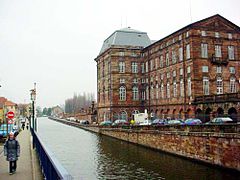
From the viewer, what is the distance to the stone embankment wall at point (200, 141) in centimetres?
1975

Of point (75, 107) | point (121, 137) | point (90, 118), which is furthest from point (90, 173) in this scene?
point (75, 107)

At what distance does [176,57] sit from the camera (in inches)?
1919

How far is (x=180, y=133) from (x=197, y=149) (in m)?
3.22

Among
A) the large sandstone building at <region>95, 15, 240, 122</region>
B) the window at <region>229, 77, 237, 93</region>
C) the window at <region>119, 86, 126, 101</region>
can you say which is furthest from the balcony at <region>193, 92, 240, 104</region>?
the window at <region>119, 86, 126, 101</region>

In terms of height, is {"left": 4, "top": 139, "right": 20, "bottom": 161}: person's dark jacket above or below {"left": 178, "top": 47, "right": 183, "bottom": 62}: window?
below

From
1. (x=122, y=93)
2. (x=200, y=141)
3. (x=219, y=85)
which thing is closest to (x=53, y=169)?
(x=200, y=141)

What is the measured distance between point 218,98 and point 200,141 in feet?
51.6

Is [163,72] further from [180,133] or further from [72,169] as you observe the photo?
[72,169]

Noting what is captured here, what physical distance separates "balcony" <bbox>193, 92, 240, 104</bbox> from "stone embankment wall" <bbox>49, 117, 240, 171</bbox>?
1033cm

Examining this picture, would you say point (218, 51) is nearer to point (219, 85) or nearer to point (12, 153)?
point (219, 85)

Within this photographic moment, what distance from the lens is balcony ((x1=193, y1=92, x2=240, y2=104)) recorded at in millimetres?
34934

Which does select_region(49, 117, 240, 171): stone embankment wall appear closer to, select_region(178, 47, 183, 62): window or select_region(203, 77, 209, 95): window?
→ select_region(203, 77, 209, 95): window

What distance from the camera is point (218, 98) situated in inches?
1486

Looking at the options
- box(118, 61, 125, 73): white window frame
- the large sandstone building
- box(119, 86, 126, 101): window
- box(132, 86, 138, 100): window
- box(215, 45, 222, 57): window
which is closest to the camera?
the large sandstone building
